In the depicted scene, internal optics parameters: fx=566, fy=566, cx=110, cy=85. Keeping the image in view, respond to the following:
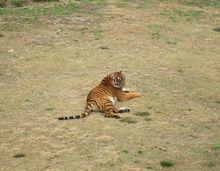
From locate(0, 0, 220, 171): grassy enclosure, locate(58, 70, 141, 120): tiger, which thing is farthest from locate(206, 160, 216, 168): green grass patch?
locate(58, 70, 141, 120): tiger

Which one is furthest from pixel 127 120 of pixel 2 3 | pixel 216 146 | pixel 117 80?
pixel 2 3

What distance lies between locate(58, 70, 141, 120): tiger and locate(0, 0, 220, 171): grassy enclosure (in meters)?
0.12

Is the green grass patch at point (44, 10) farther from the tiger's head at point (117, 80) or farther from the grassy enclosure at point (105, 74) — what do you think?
the tiger's head at point (117, 80)

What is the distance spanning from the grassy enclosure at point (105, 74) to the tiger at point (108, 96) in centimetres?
12

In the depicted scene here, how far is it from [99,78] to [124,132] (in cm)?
244

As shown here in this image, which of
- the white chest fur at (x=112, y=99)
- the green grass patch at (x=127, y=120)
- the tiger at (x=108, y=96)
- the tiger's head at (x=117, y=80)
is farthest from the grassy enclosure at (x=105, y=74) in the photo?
the tiger's head at (x=117, y=80)

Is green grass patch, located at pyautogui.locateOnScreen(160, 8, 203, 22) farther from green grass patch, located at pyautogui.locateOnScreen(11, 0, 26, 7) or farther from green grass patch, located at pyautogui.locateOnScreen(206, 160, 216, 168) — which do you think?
green grass patch, located at pyautogui.locateOnScreen(206, 160, 216, 168)

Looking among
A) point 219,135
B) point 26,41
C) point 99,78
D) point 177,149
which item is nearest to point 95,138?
point 177,149

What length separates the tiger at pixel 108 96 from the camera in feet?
27.0

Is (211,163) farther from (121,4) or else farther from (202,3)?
(202,3)

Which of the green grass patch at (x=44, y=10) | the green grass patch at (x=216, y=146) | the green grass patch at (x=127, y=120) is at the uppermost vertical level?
the green grass patch at (x=44, y=10)

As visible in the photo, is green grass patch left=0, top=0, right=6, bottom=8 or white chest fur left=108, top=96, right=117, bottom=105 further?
green grass patch left=0, top=0, right=6, bottom=8

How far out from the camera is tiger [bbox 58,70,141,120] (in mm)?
8238

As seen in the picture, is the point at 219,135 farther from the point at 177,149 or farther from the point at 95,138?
the point at 95,138
